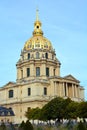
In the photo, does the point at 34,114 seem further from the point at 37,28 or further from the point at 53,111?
the point at 37,28

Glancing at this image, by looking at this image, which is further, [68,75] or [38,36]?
[38,36]

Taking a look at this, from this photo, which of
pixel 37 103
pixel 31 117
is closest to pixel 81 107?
pixel 31 117

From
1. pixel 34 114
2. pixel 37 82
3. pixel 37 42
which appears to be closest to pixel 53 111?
pixel 34 114

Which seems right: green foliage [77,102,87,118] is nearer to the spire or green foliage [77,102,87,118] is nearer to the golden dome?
the golden dome

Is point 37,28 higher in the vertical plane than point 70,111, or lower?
higher

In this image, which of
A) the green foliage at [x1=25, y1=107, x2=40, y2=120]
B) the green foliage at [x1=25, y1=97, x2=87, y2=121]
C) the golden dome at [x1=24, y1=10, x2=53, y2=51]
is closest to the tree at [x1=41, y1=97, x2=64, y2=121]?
the green foliage at [x1=25, y1=97, x2=87, y2=121]

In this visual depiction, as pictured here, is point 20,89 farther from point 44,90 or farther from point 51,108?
point 51,108

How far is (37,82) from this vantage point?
253 ft

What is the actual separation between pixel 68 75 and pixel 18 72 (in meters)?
13.9

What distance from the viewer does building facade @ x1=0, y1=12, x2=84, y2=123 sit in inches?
3054

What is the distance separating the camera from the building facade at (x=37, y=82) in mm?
77562

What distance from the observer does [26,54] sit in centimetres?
8556

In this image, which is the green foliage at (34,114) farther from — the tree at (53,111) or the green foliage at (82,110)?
the green foliage at (82,110)

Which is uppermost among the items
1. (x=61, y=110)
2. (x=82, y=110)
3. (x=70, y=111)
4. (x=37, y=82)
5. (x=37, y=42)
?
(x=37, y=42)
